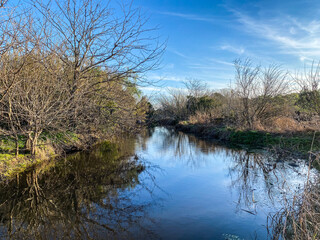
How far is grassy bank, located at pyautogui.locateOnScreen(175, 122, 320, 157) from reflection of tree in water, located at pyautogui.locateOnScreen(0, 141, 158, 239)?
583cm

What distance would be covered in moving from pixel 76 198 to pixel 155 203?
201 cm

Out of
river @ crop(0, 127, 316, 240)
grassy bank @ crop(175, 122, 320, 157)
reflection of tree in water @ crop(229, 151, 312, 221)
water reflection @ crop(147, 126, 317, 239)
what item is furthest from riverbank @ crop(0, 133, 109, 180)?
grassy bank @ crop(175, 122, 320, 157)

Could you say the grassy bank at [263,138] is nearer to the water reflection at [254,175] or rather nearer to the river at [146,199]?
the water reflection at [254,175]

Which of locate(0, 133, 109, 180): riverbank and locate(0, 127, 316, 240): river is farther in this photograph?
locate(0, 133, 109, 180): riverbank

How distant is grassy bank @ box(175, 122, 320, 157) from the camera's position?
419 inches

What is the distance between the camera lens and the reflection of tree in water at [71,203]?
4.27m

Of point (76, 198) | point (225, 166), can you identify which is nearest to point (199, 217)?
point (76, 198)

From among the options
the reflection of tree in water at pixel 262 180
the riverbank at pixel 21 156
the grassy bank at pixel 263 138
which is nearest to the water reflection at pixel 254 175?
the reflection of tree in water at pixel 262 180

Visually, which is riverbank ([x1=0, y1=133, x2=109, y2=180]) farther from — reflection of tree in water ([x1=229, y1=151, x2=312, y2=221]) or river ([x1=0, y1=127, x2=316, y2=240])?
reflection of tree in water ([x1=229, y1=151, x2=312, y2=221])

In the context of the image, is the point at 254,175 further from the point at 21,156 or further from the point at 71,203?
the point at 21,156

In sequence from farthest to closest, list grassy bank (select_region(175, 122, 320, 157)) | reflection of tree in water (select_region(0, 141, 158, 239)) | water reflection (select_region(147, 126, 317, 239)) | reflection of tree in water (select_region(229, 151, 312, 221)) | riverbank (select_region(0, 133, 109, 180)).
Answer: grassy bank (select_region(175, 122, 320, 157)), riverbank (select_region(0, 133, 109, 180)), reflection of tree in water (select_region(229, 151, 312, 221)), water reflection (select_region(147, 126, 317, 239)), reflection of tree in water (select_region(0, 141, 158, 239))

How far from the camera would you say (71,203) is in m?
5.52

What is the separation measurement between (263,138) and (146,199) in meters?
9.92

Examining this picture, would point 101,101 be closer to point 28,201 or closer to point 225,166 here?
point 28,201
